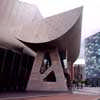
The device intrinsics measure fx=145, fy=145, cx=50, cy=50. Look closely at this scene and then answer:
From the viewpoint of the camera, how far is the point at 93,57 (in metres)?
70.8

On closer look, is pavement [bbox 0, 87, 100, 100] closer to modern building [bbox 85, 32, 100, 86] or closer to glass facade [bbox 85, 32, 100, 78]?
modern building [bbox 85, 32, 100, 86]

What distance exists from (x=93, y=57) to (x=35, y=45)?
5580 centimetres

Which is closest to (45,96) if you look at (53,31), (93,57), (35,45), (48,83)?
(48,83)

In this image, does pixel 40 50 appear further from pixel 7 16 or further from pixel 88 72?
pixel 88 72

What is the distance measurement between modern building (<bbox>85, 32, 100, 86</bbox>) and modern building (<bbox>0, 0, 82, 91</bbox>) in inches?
1964

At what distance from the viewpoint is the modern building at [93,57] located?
222 feet

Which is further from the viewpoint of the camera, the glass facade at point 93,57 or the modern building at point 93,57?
the glass facade at point 93,57

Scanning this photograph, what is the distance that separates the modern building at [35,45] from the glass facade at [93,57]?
49.9 m

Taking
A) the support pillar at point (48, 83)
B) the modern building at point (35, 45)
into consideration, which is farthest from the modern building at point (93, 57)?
the support pillar at point (48, 83)

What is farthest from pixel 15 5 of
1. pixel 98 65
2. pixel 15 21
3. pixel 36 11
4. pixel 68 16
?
pixel 98 65

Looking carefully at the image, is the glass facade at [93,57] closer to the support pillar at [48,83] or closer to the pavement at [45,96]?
the support pillar at [48,83]

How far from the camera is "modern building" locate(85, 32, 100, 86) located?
67744 mm

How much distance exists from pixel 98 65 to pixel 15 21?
5186cm

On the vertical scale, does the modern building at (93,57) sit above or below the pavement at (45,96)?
above
